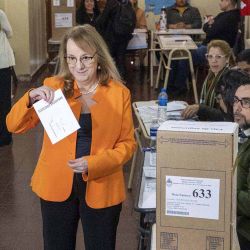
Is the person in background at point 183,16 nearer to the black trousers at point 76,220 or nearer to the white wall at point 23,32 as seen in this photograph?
the white wall at point 23,32

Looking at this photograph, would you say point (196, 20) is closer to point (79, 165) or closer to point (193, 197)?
point (79, 165)

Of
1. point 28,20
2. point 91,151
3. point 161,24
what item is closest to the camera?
point 91,151

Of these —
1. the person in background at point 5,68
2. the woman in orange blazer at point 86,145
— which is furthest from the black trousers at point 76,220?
the person in background at point 5,68

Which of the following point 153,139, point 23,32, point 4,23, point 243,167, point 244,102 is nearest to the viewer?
point 243,167

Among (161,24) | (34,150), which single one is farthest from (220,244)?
(161,24)

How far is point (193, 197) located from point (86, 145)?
80 cm

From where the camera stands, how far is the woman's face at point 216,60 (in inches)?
169

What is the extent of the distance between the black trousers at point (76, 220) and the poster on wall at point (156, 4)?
28.0 feet

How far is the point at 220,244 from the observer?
5.61 feet

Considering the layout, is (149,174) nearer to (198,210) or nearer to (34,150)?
(198,210)

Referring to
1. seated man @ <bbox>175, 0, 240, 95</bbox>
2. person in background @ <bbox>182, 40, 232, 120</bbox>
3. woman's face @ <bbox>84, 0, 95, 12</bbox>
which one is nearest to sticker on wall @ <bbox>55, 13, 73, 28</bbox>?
woman's face @ <bbox>84, 0, 95, 12</bbox>

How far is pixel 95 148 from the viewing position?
7.76 feet

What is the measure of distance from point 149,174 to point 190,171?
3.99 feet

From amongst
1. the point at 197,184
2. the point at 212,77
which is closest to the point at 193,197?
the point at 197,184
